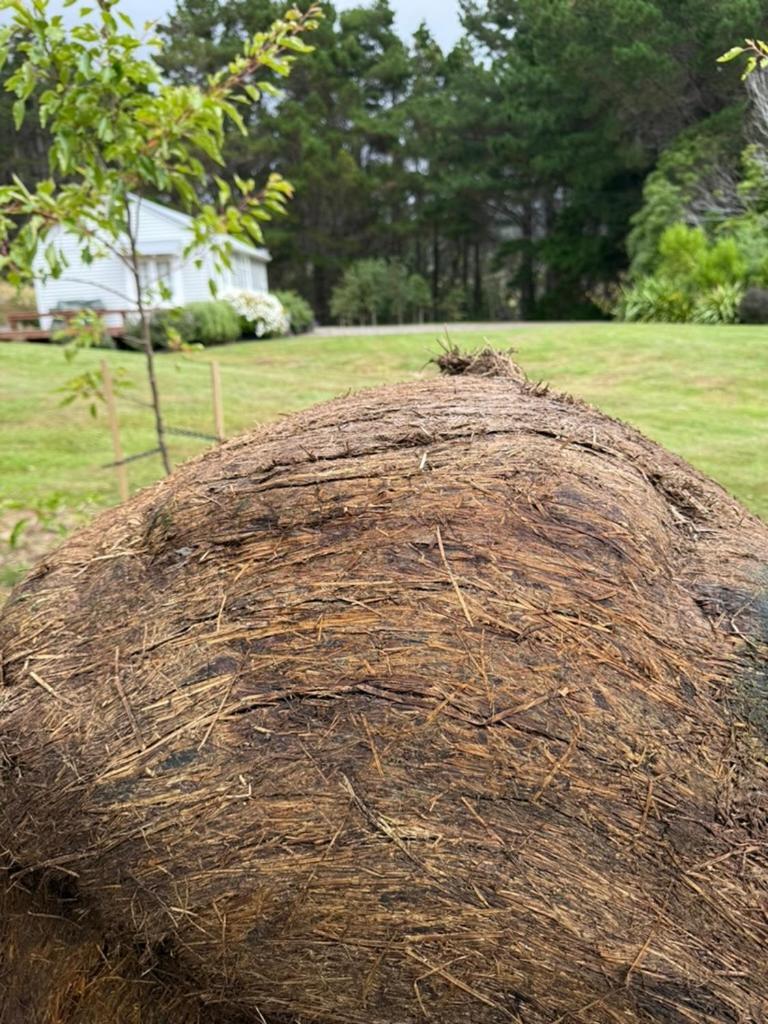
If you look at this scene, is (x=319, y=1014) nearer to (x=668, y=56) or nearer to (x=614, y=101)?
(x=668, y=56)

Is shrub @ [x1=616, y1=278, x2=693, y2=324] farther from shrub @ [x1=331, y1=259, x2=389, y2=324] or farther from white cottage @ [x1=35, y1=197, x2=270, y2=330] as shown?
shrub @ [x1=331, y1=259, x2=389, y2=324]

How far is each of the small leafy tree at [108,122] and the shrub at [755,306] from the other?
659 inches

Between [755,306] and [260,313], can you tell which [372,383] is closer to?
[755,306]

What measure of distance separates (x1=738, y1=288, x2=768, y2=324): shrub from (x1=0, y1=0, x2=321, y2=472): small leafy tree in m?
16.7

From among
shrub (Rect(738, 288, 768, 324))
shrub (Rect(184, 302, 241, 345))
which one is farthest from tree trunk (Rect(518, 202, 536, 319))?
shrub (Rect(738, 288, 768, 324))

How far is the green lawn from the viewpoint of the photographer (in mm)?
Answer: 8664

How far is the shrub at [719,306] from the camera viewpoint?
19188mm

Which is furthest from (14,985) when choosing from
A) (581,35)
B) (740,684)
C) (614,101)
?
(614,101)

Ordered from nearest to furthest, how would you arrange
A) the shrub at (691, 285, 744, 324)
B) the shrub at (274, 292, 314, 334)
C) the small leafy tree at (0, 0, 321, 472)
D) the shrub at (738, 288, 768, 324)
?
the small leafy tree at (0, 0, 321, 472), the shrub at (738, 288, 768, 324), the shrub at (691, 285, 744, 324), the shrub at (274, 292, 314, 334)

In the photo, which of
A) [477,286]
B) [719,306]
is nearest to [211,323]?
[719,306]

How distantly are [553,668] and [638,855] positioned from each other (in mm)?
381

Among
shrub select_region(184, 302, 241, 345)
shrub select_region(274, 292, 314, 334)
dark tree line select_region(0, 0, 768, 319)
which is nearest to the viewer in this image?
shrub select_region(184, 302, 241, 345)

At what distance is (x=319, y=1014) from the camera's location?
1756 mm

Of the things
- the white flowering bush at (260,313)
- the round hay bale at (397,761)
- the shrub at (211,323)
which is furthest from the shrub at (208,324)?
the round hay bale at (397,761)
